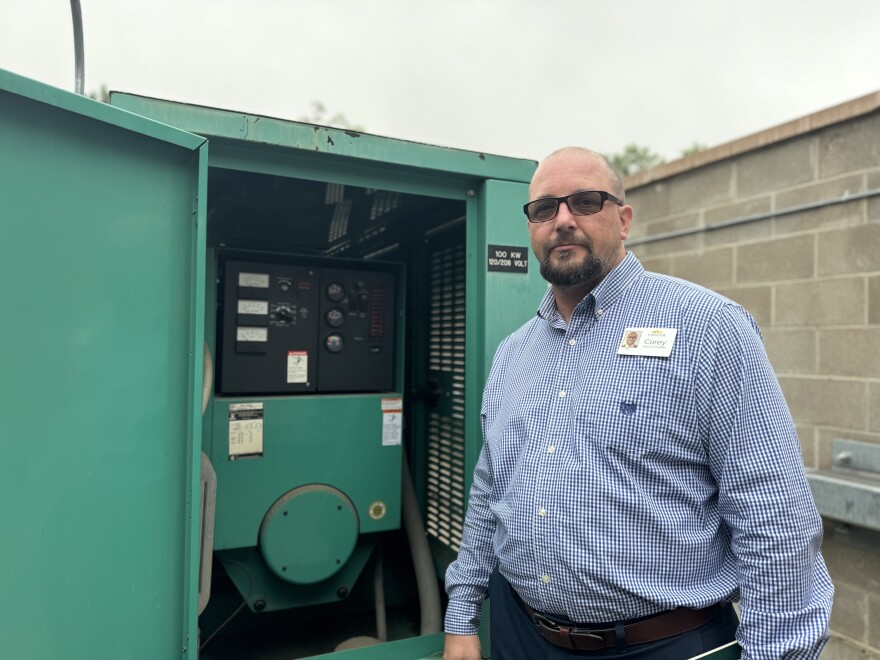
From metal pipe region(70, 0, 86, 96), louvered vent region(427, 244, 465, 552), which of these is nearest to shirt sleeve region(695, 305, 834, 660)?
louvered vent region(427, 244, 465, 552)

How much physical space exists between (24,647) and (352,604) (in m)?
1.60

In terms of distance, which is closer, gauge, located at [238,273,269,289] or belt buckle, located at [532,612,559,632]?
belt buckle, located at [532,612,559,632]

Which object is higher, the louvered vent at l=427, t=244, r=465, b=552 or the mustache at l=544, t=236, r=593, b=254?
the mustache at l=544, t=236, r=593, b=254

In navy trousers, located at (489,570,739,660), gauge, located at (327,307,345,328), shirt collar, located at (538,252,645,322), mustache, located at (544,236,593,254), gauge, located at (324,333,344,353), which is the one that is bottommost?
navy trousers, located at (489,570,739,660)

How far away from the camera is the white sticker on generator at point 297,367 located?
87.6 inches

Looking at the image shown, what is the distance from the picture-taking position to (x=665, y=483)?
4.04 feet

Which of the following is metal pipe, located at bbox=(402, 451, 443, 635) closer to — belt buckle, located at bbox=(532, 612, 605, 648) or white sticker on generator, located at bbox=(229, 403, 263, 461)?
white sticker on generator, located at bbox=(229, 403, 263, 461)

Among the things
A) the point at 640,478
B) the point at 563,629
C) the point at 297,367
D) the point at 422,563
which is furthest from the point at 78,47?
the point at 422,563

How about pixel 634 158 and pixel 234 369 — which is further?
pixel 634 158

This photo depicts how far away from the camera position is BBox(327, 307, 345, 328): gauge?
2.29 metres

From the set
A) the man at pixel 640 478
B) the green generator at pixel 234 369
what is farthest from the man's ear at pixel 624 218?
the green generator at pixel 234 369

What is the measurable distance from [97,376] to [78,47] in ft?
2.69

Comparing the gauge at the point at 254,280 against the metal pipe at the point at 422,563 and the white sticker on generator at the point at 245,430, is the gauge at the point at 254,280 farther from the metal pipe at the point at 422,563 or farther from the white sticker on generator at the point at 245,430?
the metal pipe at the point at 422,563

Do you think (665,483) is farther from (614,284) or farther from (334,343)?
(334,343)
